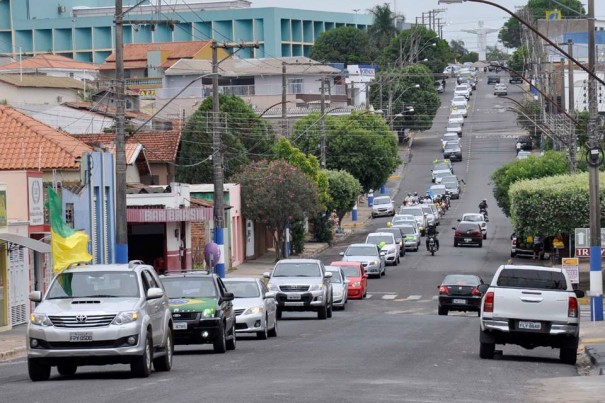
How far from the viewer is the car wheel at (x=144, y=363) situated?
19.9 m

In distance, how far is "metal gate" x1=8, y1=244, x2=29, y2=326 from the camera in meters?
39.1

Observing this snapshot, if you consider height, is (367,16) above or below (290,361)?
above

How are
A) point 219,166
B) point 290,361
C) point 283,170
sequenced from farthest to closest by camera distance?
point 283,170 → point 219,166 → point 290,361

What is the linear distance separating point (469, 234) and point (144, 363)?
55.8 metres

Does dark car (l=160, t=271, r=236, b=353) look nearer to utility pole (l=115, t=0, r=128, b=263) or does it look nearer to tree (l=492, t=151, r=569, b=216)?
utility pole (l=115, t=0, r=128, b=263)

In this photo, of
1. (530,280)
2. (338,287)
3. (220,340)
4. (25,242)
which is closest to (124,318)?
(220,340)

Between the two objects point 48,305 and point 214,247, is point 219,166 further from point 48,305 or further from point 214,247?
point 48,305

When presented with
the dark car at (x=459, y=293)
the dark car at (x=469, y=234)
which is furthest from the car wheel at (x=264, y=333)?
the dark car at (x=469, y=234)

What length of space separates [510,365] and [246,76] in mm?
102902

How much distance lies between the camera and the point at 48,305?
2002 centimetres

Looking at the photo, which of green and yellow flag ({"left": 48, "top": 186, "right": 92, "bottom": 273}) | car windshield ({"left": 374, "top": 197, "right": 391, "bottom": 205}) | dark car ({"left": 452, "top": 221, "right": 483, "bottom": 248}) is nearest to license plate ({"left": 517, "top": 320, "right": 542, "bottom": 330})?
green and yellow flag ({"left": 48, "top": 186, "right": 92, "bottom": 273})

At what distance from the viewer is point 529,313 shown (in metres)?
24.5

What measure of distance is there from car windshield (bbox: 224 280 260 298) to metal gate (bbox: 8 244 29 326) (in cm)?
965

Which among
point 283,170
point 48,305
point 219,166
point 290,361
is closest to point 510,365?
point 290,361
